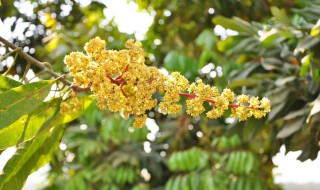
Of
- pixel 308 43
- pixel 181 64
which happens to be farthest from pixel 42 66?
pixel 181 64

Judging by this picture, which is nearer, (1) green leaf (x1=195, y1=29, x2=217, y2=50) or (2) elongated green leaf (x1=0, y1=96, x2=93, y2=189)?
(2) elongated green leaf (x1=0, y1=96, x2=93, y2=189)

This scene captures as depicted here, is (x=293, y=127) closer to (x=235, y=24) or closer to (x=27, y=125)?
(x=235, y=24)

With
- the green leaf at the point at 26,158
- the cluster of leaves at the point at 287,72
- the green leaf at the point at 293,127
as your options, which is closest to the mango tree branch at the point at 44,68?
the green leaf at the point at 26,158

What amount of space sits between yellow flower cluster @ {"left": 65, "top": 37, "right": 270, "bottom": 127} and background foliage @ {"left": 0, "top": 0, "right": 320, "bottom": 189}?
0.11m

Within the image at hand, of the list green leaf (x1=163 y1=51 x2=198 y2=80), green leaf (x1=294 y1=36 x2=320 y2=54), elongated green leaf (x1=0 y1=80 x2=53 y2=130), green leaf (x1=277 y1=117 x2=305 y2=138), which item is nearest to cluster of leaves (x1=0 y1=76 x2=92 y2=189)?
elongated green leaf (x1=0 y1=80 x2=53 y2=130)

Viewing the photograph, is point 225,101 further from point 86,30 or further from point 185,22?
point 185,22

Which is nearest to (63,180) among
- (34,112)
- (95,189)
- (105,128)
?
(95,189)

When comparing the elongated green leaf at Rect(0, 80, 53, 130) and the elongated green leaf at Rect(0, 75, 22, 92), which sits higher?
the elongated green leaf at Rect(0, 75, 22, 92)

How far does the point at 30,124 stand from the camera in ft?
2.70

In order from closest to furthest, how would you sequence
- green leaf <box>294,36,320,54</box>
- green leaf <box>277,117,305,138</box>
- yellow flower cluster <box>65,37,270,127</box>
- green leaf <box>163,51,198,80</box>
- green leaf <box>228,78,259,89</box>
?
1. yellow flower cluster <box>65,37,270,127</box>
2. green leaf <box>294,36,320,54</box>
3. green leaf <box>277,117,305,138</box>
4. green leaf <box>228,78,259,89</box>
5. green leaf <box>163,51,198,80</box>

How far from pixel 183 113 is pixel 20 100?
1997 millimetres

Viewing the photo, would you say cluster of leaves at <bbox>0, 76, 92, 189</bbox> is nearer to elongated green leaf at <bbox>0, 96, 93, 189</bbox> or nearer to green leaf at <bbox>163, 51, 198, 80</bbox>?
elongated green leaf at <bbox>0, 96, 93, 189</bbox>

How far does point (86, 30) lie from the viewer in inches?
110

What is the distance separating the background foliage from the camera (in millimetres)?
902
